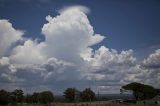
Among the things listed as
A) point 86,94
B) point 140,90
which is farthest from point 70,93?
point 140,90

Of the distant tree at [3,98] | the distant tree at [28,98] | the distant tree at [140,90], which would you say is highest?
the distant tree at [140,90]

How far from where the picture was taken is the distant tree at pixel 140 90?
134625mm

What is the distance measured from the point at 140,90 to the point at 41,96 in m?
43.9

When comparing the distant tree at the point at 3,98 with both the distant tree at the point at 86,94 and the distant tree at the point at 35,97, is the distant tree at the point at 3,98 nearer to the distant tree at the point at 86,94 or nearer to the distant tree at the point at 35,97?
the distant tree at the point at 35,97

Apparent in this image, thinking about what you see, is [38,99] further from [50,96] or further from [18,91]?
[18,91]

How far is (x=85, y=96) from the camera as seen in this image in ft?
482

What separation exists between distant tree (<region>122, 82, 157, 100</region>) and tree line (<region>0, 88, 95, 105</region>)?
64.6 feet

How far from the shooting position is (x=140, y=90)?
135 metres

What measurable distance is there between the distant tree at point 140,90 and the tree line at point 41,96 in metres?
19.7

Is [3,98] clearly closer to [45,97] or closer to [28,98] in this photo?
[45,97]

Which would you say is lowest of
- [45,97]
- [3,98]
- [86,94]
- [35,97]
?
[3,98]

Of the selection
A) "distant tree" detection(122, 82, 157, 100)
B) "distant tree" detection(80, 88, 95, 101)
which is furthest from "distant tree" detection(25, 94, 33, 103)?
"distant tree" detection(122, 82, 157, 100)

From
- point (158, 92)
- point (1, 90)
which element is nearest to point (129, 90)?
point (158, 92)

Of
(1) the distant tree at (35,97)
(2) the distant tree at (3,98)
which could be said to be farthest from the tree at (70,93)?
(2) the distant tree at (3,98)
